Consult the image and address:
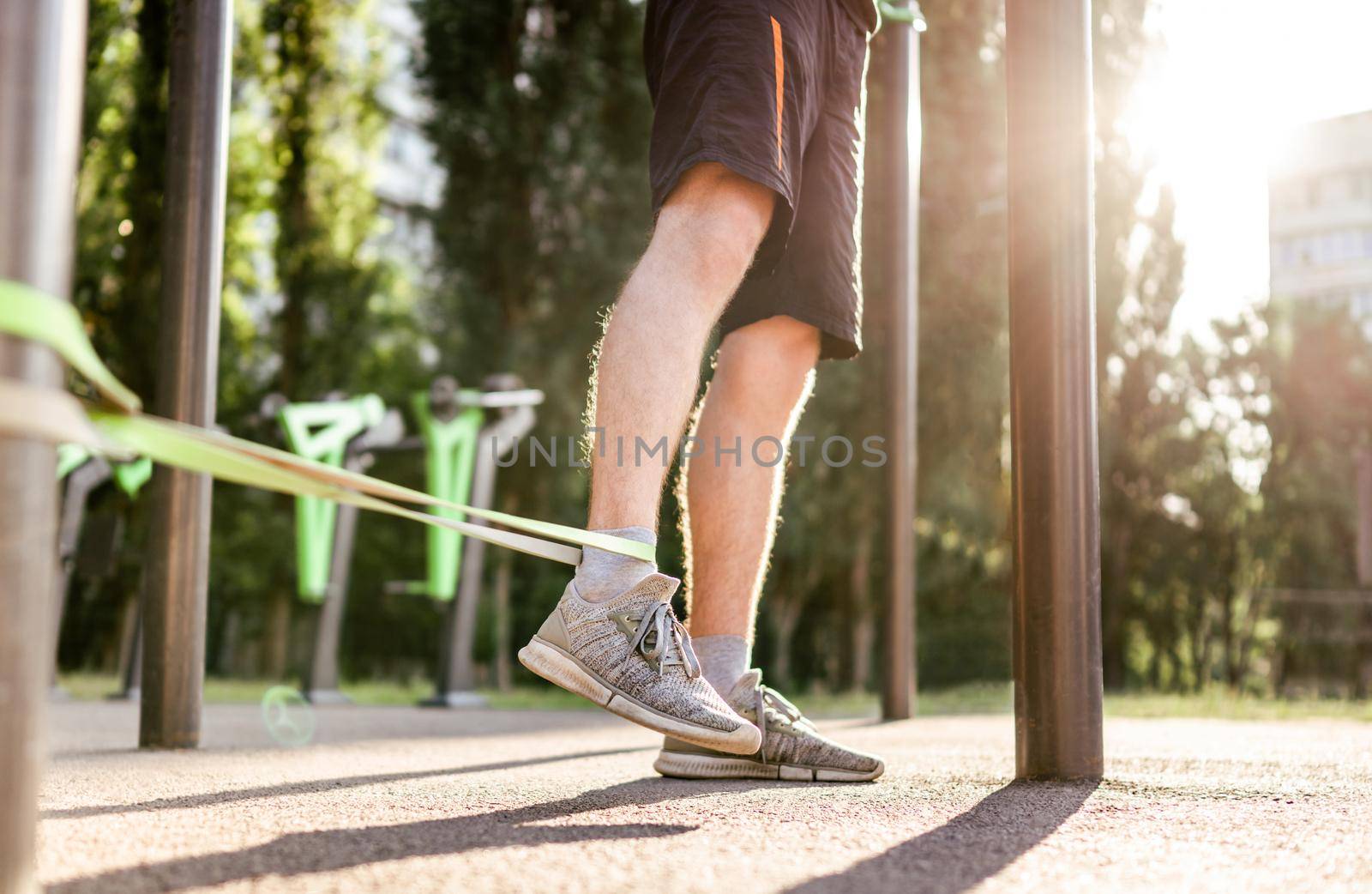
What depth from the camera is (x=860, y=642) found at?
12461 mm

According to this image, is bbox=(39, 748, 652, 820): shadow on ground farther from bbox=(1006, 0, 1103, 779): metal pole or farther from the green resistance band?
bbox=(1006, 0, 1103, 779): metal pole

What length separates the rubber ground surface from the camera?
0.93 metres

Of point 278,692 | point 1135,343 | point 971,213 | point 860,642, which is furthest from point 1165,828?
point 1135,343

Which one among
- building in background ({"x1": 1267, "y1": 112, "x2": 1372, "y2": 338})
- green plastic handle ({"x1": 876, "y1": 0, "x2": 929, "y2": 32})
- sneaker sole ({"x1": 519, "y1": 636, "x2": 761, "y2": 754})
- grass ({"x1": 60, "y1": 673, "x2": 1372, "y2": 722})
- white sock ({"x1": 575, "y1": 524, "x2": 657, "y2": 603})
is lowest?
grass ({"x1": 60, "y1": 673, "x2": 1372, "y2": 722})

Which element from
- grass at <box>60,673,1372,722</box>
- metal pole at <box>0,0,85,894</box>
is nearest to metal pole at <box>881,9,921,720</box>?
grass at <box>60,673,1372,722</box>

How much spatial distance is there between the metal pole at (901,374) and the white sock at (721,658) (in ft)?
7.07

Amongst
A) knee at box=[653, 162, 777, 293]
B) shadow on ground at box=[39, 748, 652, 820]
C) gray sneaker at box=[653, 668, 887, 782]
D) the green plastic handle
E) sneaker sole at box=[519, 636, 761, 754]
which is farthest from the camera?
the green plastic handle

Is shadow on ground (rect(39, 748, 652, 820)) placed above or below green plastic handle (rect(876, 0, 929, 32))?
below

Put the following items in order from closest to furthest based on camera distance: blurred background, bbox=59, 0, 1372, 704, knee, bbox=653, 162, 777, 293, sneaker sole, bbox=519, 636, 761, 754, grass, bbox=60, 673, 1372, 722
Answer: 1. sneaker sole, bbox=519, 636, 761, 754
2. knee, bbox=653, 162, 777, 293
3. grass, bbox=60, 673, 1372, 722
4. blurred background, bbox=59, 0, 1372, 704

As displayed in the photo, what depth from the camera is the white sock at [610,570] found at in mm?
1440

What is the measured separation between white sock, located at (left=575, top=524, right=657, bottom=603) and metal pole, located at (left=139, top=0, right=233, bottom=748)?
43.4 inches

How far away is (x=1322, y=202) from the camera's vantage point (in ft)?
108

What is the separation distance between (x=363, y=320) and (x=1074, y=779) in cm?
1323

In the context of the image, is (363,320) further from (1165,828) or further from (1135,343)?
(1165,828)
